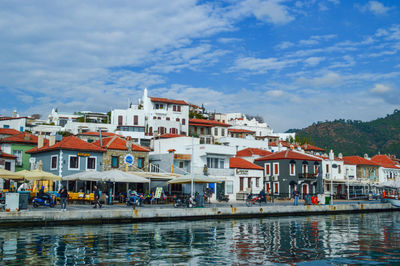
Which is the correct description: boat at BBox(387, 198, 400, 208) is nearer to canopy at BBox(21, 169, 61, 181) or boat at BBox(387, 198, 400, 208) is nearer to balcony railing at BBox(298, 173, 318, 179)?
balcony railing at BBox(298, 173, 318, 179)

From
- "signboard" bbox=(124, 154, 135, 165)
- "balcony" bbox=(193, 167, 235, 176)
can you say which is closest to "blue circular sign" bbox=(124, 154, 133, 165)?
"signboard" bbox=(124, 154, 135, 165)

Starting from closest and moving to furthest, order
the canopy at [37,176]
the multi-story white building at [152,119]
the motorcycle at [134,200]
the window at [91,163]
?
the canopy at [37,176] → the motorcycle at [134,200] → the window at [91,163] → the multi-story white building at [152,119]

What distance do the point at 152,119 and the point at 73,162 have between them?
45446 mm

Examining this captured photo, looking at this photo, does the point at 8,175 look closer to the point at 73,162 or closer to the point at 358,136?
the point at 73,162

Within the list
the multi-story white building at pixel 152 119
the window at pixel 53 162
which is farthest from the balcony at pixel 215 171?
the multi-story white building at pixel 152 119

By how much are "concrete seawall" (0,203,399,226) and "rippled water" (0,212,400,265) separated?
3.52 ft

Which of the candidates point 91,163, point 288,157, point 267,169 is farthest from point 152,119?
point 91,163

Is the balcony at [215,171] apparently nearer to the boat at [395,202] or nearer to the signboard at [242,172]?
the signboard at [242,172]

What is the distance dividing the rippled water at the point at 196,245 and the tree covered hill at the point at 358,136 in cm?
13180

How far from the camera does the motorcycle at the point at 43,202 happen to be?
3309cm

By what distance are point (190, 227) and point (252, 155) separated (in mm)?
40734

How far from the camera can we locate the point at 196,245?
816 inches

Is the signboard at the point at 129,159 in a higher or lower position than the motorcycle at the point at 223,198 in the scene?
higher

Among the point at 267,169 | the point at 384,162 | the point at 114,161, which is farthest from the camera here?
the point at 384,162
